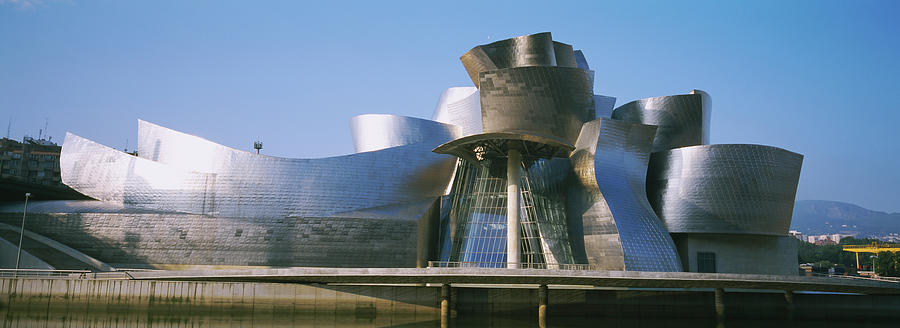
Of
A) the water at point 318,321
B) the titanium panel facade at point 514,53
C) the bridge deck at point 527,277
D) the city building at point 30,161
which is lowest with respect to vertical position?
the water at point 318,321

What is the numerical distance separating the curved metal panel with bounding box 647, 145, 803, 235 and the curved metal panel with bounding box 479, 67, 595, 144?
20.8 feet

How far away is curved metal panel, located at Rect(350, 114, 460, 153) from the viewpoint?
1414 inches

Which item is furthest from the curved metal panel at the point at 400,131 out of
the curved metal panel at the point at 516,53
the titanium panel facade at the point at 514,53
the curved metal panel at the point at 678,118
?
the curved metal panel at the point at 678,118

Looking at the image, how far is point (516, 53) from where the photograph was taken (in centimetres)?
3447

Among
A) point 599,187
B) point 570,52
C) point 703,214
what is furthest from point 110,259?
point 703,214

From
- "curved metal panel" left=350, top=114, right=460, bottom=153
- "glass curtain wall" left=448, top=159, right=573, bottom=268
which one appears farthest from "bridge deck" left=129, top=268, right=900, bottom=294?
"curved metal panel" left=350, top=114, right=460, bottom=153

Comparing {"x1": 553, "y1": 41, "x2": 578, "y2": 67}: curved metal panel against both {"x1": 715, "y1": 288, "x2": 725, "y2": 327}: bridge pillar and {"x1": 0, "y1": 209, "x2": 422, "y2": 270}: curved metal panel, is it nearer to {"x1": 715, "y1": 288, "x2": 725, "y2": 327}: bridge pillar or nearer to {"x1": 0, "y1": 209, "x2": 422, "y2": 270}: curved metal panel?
{"x1": 0, "y1": 209, "x2": 422, "y2": 270}: curved metal panel

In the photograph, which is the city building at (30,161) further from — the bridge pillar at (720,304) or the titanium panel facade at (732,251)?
the bridge pillar at (720,304)

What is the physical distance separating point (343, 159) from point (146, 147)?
10779 mm

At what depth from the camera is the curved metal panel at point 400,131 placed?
35906mm

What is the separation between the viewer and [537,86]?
31.1 metres

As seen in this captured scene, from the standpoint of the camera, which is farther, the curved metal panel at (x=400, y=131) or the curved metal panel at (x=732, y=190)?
the curved metal panel at (x=400, y=131)

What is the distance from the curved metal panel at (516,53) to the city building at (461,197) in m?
0.07

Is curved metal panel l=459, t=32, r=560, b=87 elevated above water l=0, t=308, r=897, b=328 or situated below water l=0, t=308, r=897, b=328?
above
